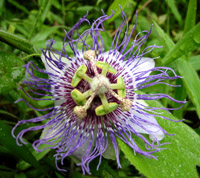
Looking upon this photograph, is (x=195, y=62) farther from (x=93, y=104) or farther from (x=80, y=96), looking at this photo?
(x=80, y=96)

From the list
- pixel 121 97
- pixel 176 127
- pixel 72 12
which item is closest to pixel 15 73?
pixel 121 97

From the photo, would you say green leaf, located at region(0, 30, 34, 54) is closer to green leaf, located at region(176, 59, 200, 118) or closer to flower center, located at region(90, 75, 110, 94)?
flower center, located at region(90, 75, 110, 94)

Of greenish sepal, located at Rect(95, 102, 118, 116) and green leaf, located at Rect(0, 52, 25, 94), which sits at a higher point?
green leaf, located at Rect(0, 52, 25, 94)

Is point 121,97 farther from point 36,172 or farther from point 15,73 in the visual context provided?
point 36,172

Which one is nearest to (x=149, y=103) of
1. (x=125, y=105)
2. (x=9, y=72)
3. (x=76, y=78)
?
(x=125, y=105)

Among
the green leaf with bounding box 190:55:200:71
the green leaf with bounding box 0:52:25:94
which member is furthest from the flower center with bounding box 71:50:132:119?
the green leaf with bounding box 190:55:200:71

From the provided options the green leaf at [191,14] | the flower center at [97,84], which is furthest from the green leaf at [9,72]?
the green leaf at [191,14]
